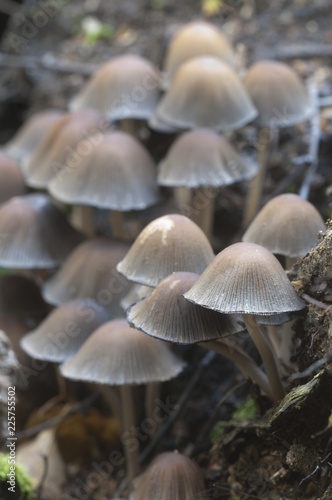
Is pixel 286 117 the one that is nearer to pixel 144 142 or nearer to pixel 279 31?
pixel 144 142

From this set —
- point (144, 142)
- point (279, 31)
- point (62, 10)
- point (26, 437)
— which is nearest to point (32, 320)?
point (26, 437)

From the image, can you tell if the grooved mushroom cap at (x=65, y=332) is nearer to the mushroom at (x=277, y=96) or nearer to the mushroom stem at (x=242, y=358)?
the mushroom stem at (x=242, y=358)

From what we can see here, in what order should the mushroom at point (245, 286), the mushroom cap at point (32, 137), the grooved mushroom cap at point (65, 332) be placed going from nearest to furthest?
the mushroom at point (245, 286)
the grooved mushroom cap at point (65, 332)
the mushroom cap at point (32, 137)

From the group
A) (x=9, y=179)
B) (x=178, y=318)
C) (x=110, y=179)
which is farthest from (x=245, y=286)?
(x=9, y=179)

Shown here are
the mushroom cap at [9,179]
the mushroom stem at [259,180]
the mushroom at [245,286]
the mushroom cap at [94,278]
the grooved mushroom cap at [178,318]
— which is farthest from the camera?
the mushroom cap at [9,179]

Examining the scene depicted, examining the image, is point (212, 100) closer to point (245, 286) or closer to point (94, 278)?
point (94, 278)

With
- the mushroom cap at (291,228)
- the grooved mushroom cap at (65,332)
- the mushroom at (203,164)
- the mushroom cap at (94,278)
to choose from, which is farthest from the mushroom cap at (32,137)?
the mushroom cap at (291,228)

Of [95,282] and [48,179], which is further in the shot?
[48,179]
